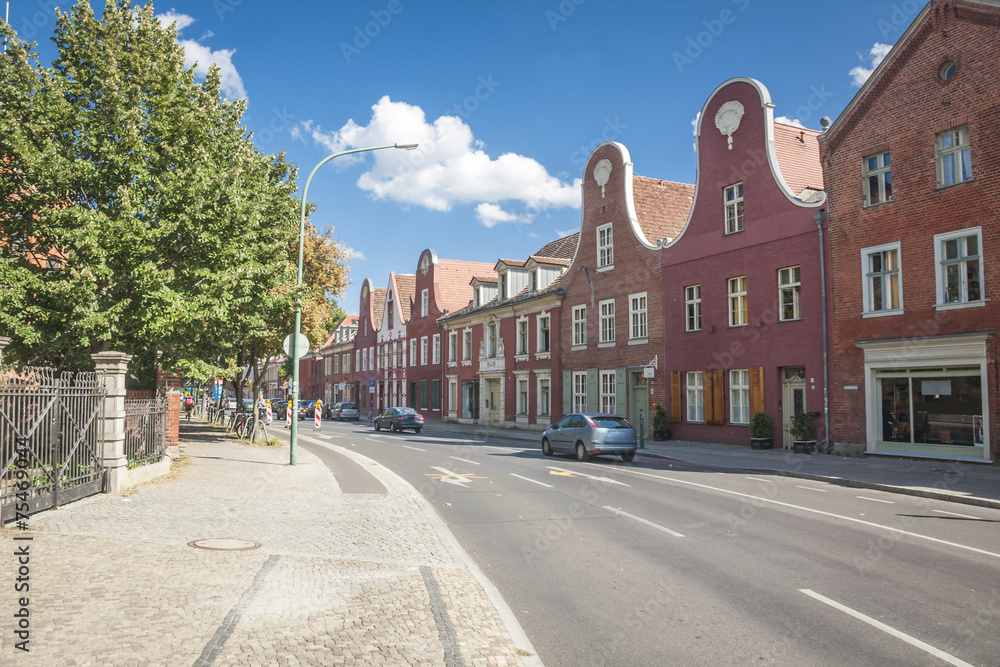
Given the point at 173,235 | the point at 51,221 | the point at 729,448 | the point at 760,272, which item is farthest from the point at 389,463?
the point at 760,272

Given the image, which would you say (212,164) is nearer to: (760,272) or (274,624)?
(274,624)

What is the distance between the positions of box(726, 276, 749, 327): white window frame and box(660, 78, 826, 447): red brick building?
0.13 ft

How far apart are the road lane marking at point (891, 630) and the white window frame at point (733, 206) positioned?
21.4 meters

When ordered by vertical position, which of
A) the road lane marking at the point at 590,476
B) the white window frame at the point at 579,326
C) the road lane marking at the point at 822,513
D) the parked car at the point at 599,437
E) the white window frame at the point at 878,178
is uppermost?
the white window frame at the point at 878,178

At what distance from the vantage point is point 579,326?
3612 cm

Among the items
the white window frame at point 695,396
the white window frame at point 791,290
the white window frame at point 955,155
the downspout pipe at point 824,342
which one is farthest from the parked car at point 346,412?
the white window frame at point 955,155

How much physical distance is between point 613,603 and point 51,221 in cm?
1369

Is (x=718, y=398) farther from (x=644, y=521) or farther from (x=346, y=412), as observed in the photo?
(x=346, y=412)

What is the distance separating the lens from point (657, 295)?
99.8 feet

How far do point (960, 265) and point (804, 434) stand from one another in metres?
6.59

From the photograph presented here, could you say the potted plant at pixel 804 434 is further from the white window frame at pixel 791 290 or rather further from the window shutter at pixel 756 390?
the white window frame at pixel 791 290

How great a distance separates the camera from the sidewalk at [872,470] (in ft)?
46.4

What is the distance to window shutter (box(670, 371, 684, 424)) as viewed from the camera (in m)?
28.5

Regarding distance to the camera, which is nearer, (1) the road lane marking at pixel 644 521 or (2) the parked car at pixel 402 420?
(1) the road lane marking at pixel 644 521
